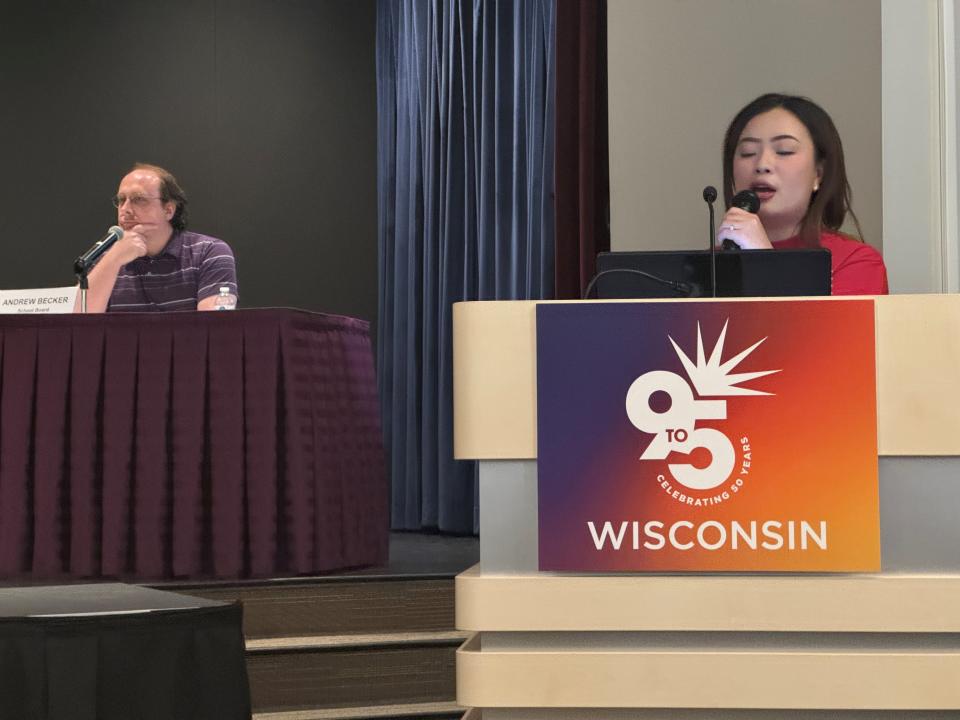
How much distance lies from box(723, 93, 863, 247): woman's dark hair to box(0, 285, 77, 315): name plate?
1.96 meters

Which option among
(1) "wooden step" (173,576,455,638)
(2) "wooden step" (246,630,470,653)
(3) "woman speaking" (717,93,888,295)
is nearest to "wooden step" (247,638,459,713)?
(2) "wooden step" (246,630,470,653)

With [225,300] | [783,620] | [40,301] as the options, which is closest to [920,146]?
[783,620]

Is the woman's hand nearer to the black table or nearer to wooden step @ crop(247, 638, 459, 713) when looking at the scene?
the black table

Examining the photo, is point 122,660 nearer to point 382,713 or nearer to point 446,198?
point 382,713

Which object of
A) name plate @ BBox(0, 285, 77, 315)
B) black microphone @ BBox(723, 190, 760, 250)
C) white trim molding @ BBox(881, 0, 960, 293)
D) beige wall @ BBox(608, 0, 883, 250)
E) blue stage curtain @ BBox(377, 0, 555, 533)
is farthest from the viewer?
blue stage curtain @ BBox(377, 0, 555, 533)

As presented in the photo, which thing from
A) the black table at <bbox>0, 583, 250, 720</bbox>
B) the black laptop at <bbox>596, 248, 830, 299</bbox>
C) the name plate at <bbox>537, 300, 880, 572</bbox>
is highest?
the black laptop at <bbox>596, 248, 830, 299</bbox>

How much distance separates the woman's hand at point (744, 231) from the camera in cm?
242

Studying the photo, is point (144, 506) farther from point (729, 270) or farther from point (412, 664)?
point (729, 270)

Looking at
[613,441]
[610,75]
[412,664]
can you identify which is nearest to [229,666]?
[613,441]

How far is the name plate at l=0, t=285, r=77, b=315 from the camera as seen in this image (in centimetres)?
381

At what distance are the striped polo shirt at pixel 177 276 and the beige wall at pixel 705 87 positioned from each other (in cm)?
132

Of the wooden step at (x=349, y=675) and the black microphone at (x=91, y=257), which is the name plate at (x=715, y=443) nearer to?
the wooden step at (x=349, y=675)

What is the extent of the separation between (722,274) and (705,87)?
7.29 feet

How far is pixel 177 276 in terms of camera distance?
440 centimetres
